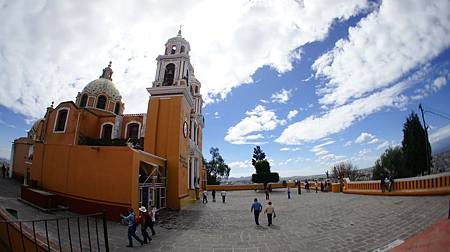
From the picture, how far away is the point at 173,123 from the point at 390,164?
106 ft

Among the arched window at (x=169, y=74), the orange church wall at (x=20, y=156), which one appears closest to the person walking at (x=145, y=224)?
the arched window at (x=169, y=74)

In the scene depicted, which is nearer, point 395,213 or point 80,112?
point 395,213

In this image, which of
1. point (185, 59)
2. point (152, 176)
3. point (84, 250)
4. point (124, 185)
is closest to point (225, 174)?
point (185, 59)

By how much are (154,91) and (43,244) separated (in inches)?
611

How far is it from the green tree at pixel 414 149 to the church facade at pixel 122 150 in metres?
24.8

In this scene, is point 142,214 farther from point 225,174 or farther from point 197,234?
point 225,174

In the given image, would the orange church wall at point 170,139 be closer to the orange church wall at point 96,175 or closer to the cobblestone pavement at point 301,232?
the orange church wall at point 96,175

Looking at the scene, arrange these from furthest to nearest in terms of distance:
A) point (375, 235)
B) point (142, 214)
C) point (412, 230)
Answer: point (142, 214) → point (375, 235) → point (412, 230)

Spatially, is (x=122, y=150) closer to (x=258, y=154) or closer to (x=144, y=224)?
(x=144, y=224)

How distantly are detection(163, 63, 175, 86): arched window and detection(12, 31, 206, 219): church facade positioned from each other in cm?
4

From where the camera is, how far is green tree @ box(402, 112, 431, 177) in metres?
26.6

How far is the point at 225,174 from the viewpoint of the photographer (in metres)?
56.1

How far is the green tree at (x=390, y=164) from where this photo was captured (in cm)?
3183

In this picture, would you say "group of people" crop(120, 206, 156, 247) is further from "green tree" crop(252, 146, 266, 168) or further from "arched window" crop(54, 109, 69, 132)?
"green tree" crop(252, 146, 266, 168)
